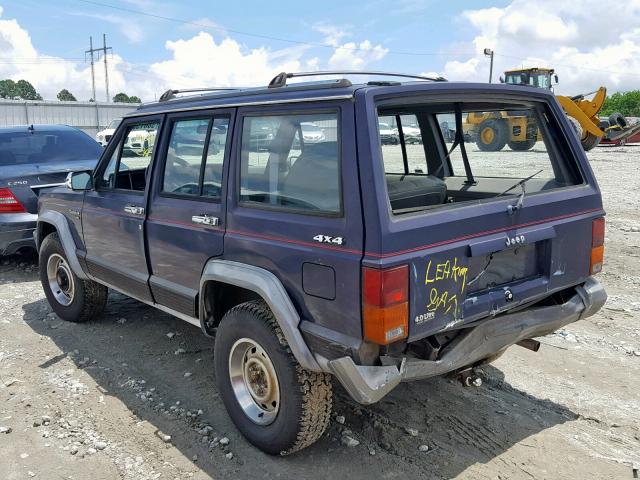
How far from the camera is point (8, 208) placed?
6434 mm

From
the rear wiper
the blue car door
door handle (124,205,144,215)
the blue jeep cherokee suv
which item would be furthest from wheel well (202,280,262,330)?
the rear wiper

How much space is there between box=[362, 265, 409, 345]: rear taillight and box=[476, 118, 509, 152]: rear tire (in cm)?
141

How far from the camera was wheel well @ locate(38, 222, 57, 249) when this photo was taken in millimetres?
5359

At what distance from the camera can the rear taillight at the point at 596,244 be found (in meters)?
3.39

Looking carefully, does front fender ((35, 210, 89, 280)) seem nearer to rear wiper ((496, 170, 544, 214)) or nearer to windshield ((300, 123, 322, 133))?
windshield ((300, 123, 322, 133))

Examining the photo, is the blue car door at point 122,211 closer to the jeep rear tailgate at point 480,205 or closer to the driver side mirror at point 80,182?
the driver side mirror at point 80,182

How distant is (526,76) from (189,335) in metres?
19.7

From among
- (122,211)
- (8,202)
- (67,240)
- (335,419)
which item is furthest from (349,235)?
(8,202)

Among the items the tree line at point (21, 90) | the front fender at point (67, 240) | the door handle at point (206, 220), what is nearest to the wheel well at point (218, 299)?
the door handle at point (206, 220)

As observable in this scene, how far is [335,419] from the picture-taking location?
3443 mm

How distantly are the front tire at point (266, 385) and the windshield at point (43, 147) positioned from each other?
5205mm

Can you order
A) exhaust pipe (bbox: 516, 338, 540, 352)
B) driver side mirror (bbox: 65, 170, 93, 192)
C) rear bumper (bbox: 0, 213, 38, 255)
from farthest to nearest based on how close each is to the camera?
rear bumper (bbox: 0, 213, 38, 255)
driver side mirror (bbox: 65, 170, 93, 192)
exhaust pipe (bbox: 516, 338, 540, 352)

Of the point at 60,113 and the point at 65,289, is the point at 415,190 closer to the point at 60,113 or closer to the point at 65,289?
the point at 65,289

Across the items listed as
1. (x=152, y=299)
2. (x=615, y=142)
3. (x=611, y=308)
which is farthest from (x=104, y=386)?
(x=615, y=142)
